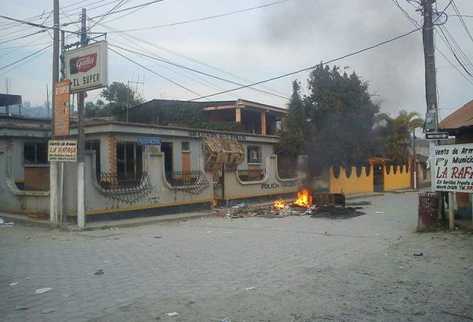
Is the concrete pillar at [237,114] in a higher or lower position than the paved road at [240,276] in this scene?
higher

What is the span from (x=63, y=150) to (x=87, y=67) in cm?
272

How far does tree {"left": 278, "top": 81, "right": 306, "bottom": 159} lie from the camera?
2878 cm

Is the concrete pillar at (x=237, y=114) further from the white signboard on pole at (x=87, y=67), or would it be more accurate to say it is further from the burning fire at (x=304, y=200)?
the white signboard on pole at (x=87, y=67)

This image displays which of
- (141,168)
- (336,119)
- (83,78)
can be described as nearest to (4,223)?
(83,78)

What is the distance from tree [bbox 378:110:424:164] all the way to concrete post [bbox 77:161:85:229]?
28.1 metres

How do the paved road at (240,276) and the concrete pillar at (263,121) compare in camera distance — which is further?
the concrete pillar at (263,121)

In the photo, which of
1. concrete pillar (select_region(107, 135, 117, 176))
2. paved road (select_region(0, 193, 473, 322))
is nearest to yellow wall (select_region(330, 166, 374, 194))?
concrete pillar (select_region(107, 135, 117, 176))

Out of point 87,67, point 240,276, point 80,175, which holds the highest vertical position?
point 87,67

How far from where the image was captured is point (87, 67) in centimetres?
1465

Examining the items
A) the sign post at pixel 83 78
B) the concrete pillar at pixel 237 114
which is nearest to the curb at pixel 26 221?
the sign post at pixel 83 78

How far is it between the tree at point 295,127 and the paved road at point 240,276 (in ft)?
50.2

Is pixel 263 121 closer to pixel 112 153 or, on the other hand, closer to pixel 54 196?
pixel 112 153

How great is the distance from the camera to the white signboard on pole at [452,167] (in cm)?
1198

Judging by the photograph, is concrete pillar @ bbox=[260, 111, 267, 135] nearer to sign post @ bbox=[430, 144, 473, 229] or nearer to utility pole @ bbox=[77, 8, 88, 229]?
utility pole @ bbox=[77, 8, 88, 229]
